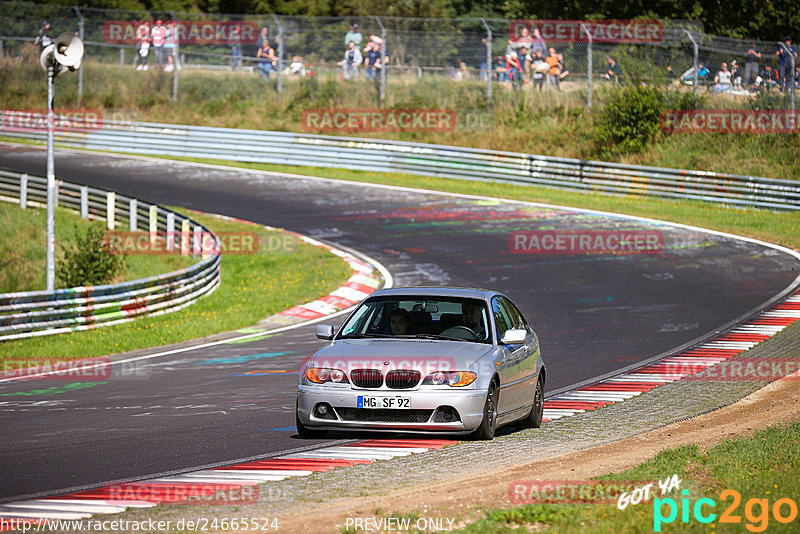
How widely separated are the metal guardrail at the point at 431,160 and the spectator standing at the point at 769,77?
3.75m

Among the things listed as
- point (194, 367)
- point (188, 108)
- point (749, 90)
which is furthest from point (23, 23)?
point (194, 367)

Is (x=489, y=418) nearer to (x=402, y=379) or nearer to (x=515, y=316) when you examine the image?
(x=402, y=379)

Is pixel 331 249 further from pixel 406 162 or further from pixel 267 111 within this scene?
pixel 267 111

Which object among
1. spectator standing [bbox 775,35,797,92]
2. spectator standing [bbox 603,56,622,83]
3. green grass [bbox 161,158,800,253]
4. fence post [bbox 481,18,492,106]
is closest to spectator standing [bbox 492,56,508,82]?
fence post [bbox 481,18,492,106]

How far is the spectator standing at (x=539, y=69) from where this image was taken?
38.3m

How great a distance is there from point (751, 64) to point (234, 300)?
766 inches

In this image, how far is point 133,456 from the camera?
360 inches

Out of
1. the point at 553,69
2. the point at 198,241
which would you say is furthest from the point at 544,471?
the point at 553,69

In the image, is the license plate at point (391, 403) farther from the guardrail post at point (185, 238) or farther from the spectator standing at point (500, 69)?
the spectator standing at point (500, 69)

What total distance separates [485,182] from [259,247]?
11.2 meters

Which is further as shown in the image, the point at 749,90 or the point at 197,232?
the point at 749,90

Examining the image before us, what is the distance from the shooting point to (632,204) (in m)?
32.6

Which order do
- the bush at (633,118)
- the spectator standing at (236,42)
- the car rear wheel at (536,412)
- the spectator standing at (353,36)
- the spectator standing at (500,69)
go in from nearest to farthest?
the car rear wheel at (536,412), the bush at (633,118), the spectator standing at (500,69), the spectator standing at (353,36), the spectator standing at (236,42)

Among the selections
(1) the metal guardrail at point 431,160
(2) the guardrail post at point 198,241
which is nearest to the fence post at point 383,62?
(1) the metal guardrail at point 431,160
